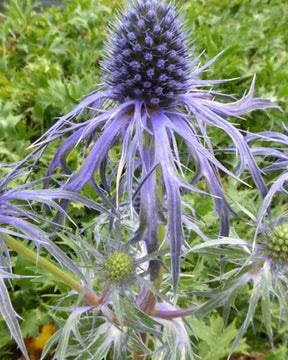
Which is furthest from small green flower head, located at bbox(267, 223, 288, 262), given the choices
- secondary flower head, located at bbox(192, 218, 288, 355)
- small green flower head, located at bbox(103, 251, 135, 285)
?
small green flower head, located at bbox(103, 251, 135, 285)

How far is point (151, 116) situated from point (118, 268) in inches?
11.0

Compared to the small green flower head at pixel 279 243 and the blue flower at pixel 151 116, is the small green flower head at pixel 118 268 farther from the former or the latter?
the small green flower head at pixel 279 243

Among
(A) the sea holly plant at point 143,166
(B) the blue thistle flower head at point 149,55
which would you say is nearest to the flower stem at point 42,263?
(A) the sea holly plant at point 143,166

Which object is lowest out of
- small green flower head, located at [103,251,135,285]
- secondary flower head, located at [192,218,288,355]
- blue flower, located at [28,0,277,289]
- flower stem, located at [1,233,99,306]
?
secondary flower head, located at [192,218,288,355]

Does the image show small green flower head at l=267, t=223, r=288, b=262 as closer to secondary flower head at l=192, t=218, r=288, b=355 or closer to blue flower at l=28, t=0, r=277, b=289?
secondary flower head at l=192, t=218, r=288, b=355

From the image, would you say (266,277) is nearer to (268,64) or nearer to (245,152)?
(245,152)

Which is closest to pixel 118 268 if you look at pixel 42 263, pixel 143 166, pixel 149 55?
pixel 42 263

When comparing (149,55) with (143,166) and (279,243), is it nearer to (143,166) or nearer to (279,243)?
(143,166)

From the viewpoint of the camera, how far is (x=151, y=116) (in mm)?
700

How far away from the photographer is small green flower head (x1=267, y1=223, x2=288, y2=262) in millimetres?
788

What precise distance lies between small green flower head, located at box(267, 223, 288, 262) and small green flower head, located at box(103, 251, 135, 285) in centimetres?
25

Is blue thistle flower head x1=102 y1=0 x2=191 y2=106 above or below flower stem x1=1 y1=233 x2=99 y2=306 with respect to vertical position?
above

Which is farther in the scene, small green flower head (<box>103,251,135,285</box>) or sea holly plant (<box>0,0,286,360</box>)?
small green flower head (<box>103,251,135,285</box>)

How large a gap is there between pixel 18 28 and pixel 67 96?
86 centimetres
